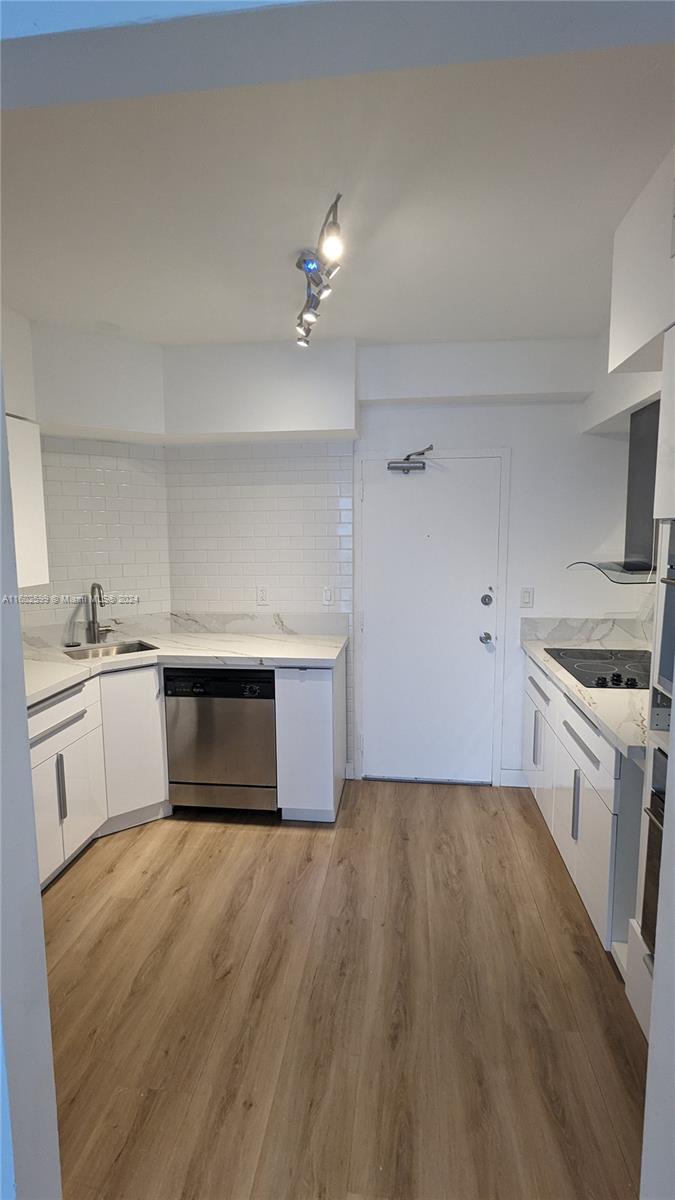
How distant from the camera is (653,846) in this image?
170cm

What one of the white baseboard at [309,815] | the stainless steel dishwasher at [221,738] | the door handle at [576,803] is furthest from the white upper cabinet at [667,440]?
the white baseboard at [309,815]

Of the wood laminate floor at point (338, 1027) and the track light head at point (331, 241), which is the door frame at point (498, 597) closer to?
the wood laminate floor at point (338, 1027)

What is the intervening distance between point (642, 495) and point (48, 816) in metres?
3.02

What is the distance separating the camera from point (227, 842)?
2.96 meters

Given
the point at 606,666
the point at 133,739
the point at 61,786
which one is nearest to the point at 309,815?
the point at 133,739

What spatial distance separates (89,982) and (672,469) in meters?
2.50

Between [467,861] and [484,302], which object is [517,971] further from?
[484,302]

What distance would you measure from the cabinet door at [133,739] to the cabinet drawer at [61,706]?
0.30 feet

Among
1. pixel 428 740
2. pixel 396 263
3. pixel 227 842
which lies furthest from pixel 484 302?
pixel 227 842

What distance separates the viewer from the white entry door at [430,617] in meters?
3.41

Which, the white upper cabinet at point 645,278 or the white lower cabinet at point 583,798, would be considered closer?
the white upper cabinet at point 645,278

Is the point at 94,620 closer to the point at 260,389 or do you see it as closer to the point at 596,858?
the point at 260,389

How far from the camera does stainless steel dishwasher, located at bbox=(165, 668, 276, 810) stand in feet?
9.97

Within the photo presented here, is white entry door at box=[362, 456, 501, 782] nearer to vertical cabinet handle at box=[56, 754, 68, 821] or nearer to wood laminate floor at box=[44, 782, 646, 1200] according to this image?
wood laminate floor at box=[44, 782, 646, 1200]
